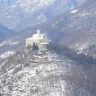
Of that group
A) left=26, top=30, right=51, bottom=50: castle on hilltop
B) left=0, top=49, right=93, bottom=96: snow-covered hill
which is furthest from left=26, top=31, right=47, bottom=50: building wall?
left=0, top=49, right=93, bottom=96: snow-covered hill

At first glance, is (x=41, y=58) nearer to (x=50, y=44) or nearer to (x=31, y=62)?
(x=31, y=62)

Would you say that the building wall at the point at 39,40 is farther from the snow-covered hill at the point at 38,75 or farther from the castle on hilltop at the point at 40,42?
the snow-covered hill at the point at 38,75

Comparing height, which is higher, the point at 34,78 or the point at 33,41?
the point at 33,41

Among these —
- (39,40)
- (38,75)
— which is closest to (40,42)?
(39,40)

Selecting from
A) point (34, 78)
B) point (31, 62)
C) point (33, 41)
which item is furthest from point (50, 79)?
point (33, 41)

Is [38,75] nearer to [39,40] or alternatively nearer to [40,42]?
[40,42]

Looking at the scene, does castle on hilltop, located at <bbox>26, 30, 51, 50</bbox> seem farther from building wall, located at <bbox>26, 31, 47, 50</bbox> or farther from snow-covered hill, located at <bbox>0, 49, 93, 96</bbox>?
snow-covered hill, located at <bbox>0, 49, 93, 96</bbox>

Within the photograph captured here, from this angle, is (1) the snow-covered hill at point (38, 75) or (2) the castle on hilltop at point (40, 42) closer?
(1) the snow-covered hill at point (38, 75)

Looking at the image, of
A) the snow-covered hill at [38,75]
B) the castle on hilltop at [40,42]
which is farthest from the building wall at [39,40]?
the snow-covered hill at [38,75]
